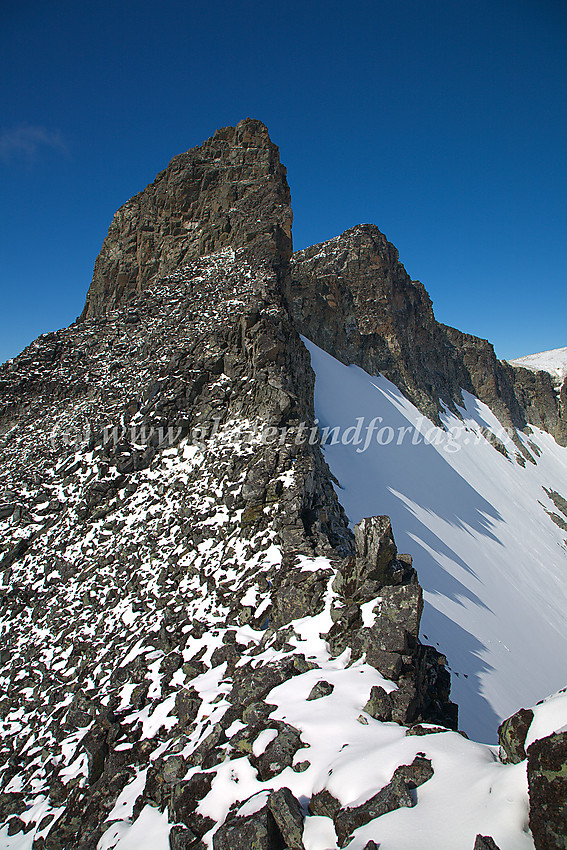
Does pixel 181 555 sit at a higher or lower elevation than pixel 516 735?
higher

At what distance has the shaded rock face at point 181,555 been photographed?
6.55 metres

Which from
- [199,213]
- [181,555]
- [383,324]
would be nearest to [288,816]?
[181,555]

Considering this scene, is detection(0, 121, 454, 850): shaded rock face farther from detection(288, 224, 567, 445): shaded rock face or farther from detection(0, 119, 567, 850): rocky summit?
detection(288, 224, 567, 445): shaded rock face

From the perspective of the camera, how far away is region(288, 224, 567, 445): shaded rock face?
35.3m

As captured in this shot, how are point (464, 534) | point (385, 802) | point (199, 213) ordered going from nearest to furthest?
1. point (385, 802)
2. point (464, 534)
3. point (199, 213)

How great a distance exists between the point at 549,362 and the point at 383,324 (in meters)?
69.0

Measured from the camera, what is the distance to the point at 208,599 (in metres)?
10.1

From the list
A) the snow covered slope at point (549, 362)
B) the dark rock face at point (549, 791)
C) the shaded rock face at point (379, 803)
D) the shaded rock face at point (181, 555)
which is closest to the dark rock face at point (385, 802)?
the shaded rock face at point (379, 803)

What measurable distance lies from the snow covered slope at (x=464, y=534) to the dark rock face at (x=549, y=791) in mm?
7014

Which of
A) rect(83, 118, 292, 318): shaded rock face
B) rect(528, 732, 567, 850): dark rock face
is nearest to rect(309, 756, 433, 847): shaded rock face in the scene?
rect(528, 732, 567, 850): dark rock face

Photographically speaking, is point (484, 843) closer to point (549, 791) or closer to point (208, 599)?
point (549, 791)

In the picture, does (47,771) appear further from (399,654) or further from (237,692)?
(399,654)

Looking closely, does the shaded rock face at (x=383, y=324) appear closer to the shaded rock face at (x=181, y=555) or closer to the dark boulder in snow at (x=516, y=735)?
the shaded rock face at (x=181, y=555)

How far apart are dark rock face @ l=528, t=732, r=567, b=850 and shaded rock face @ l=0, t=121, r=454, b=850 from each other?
2447mm
